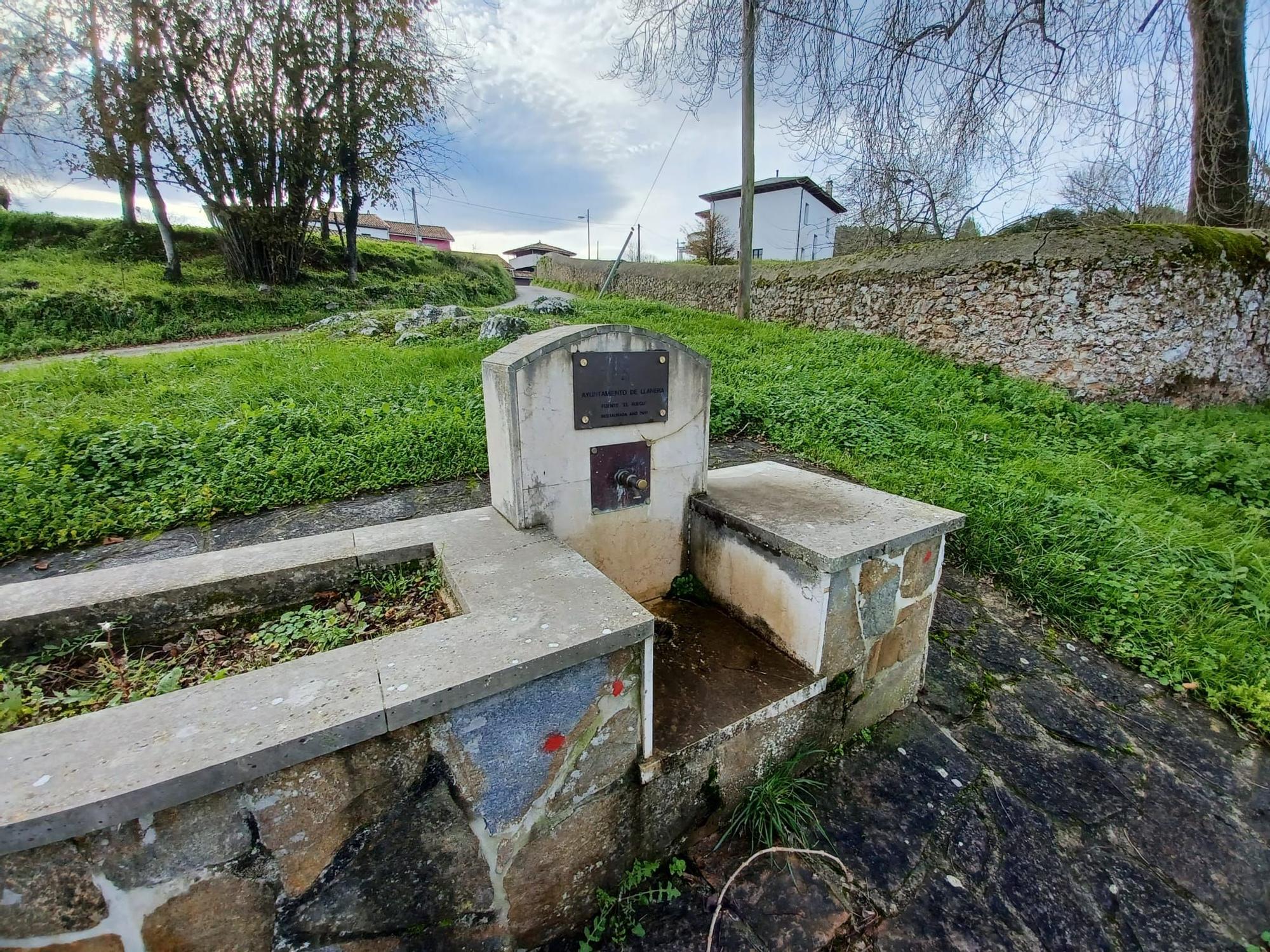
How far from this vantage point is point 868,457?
4430mm

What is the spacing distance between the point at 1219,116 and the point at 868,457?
6.20m

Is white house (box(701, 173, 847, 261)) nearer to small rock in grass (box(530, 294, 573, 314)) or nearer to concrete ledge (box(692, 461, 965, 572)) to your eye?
small rock in grass (box(530, 294, 573, 314))

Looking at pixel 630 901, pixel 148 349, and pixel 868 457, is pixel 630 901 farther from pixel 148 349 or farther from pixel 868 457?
pixel 148 349

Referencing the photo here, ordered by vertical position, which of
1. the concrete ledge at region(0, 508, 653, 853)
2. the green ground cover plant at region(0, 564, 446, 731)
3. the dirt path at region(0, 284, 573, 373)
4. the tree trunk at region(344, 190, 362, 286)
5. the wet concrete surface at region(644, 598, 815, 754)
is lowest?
the wet concrete surface at region(644, 598, 815, 754)

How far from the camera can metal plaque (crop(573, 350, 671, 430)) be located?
6.68 ft

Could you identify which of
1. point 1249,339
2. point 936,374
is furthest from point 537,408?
point 1249,339

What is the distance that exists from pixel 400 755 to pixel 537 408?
3.77 feet

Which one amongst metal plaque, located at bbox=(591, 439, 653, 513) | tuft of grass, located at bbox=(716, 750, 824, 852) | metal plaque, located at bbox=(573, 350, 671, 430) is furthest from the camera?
metal plaque, located at bbox=(591, 439, 653, 513)

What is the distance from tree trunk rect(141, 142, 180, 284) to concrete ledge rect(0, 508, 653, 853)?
1392 centimetres

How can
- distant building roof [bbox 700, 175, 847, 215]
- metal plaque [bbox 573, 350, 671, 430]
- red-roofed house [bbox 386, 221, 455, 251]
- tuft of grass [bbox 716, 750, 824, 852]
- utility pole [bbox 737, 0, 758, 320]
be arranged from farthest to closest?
red-roofed house [bbox 386, 221, 455, 251], distant building roof [bbox 700, 175, 847, 215], utility pole [bbox 737, 0, 758, 320], metal plaque [bbox 573, 350, 671, 430], tuft of grass [bbox 716, 750, 824, 852]

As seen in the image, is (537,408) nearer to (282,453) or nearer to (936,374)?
(282,453)

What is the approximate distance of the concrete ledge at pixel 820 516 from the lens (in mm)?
1918

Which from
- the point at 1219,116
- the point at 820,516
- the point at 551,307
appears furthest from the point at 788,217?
the point at 820,516

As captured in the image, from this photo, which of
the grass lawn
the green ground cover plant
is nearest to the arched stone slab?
the green ground cover plant
